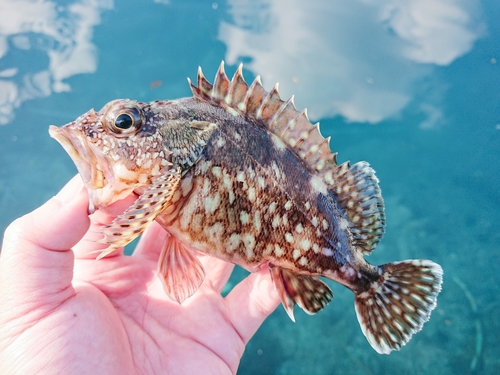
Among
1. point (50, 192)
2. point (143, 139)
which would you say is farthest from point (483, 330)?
point (50, 192)

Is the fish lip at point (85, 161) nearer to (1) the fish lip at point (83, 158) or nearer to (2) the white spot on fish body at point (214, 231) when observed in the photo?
(1) the fish lip at point (83, 158)

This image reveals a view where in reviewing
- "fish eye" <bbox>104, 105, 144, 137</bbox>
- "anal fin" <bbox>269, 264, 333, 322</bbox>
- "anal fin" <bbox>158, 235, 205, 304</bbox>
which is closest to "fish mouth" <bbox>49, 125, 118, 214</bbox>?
"fish eye" <bbox>104, 105, 144, 137</bbox>

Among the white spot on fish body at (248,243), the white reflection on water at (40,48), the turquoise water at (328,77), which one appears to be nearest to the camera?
the white spot on fish body at (248,243)

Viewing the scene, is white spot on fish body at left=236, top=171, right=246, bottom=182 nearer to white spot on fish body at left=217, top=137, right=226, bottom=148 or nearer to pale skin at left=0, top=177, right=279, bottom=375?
white spot on fish body at left=217, top=137, right=226, bottom=148

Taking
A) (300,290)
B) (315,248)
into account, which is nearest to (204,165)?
(315,248)

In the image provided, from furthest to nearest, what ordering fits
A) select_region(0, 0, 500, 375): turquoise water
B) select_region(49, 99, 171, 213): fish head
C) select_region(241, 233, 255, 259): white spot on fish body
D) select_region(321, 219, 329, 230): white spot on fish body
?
select_region(0, 0, 500, 375): turquoise water → select_region(321, 219, 329, 230): white spot on fish body → select_region(241, 233, 255, 259): white spot on fish body → select_region(49, 99, 171, 213): fish head

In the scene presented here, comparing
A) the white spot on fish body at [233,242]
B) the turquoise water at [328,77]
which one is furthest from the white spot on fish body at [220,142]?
the turquoise water at [328,77]

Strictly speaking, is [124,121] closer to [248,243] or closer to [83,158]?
[83,158]
